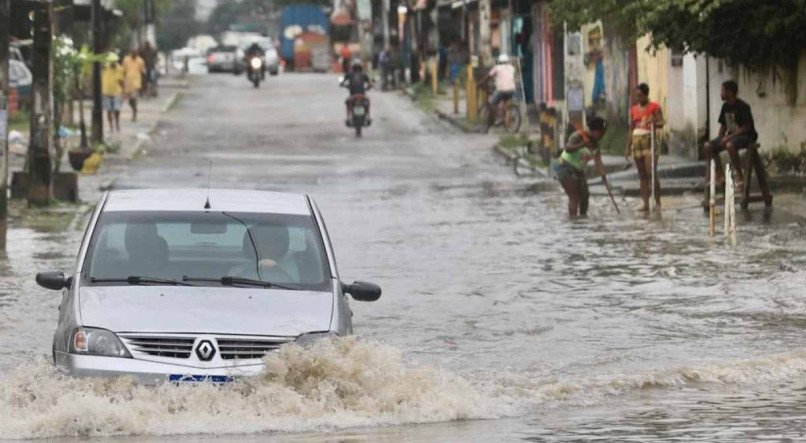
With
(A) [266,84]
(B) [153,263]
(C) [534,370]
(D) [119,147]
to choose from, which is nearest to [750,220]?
(C) [534,370]

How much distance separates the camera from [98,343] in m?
11.0

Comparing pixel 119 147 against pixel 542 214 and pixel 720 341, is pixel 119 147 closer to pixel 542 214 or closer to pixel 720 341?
pixel 542 214

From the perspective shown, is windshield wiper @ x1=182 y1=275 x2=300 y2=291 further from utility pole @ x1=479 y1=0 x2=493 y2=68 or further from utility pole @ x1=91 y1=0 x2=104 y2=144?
utility pole @ x1=479 y1=0 x2=493 y2=68

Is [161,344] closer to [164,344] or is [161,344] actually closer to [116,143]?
[164,344]

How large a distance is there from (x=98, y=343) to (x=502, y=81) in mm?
35412

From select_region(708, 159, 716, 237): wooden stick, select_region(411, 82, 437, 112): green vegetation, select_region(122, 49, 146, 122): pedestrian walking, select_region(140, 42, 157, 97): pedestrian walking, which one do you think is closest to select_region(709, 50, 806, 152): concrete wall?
select_region(708, 159, 716, 237): wooden stick

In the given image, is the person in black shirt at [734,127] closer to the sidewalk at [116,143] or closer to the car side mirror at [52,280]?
the sidewalk at [116,143]

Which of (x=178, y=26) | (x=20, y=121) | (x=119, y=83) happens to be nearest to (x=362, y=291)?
(x=119, y=83)

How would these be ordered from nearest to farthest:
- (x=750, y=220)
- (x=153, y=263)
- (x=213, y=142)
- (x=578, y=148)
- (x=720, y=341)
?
(x=153, y=263), (x=720, y=341), (x=750, y=220), (x=578, y=148), (x=213, y=142)

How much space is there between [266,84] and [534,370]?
62139mm

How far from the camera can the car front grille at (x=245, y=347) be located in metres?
11.0

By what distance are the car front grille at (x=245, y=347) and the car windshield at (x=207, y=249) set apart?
0.89m

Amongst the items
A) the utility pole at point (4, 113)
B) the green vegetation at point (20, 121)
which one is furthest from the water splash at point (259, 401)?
the green vegetation at point (20, 121)

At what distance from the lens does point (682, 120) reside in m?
34.4
